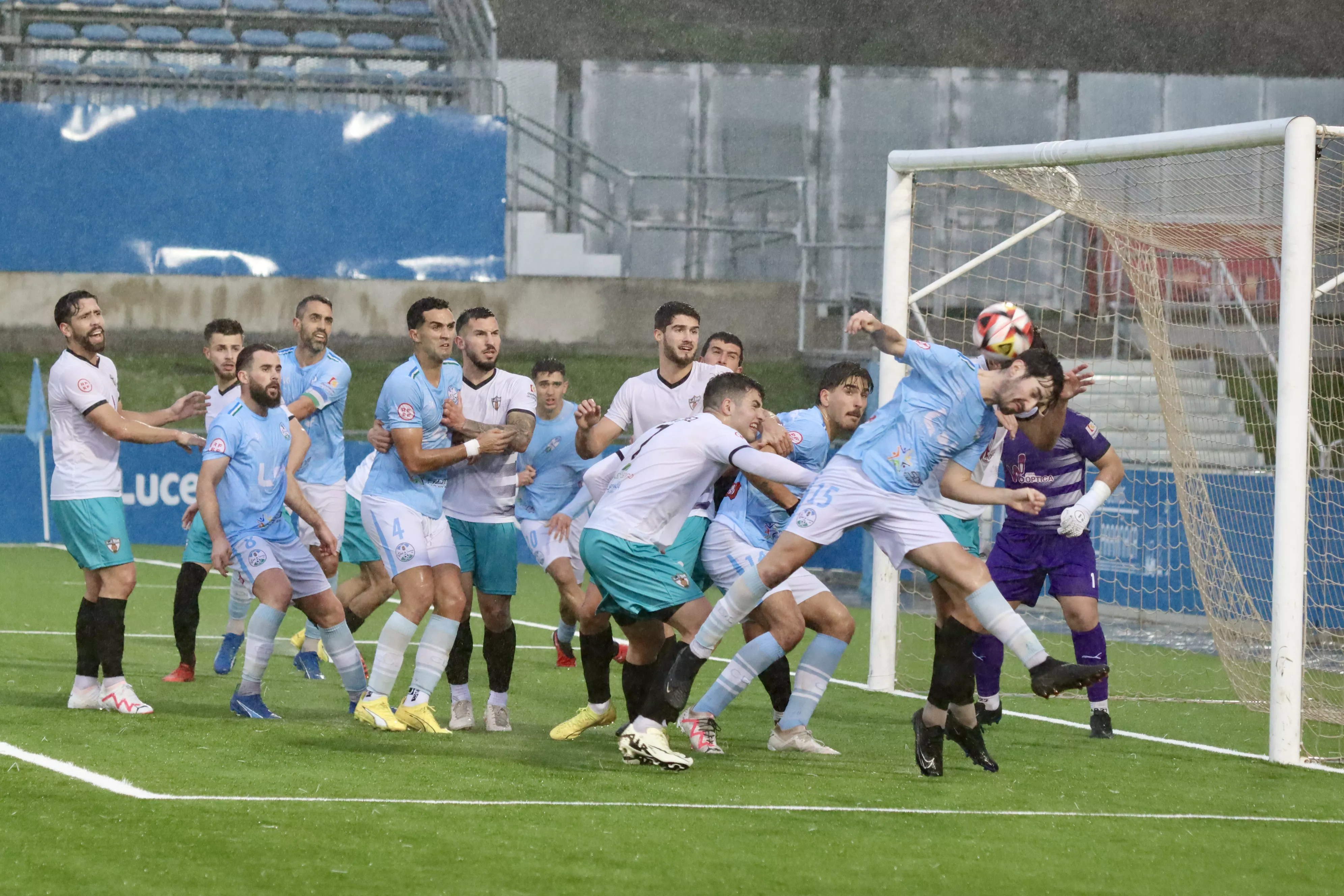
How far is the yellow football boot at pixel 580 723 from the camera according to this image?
23.5 feet

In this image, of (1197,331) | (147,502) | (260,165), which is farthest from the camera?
(260,165)

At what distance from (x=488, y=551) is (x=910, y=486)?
205 centimetres

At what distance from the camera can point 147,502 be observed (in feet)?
56.5

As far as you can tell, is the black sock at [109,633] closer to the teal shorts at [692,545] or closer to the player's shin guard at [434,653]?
the player's shin guard at [434,653]

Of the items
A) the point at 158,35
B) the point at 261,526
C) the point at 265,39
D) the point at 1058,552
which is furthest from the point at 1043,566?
the point at 158,35

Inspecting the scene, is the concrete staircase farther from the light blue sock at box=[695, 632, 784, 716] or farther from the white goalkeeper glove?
the light blue sock at box=[695, 632, 784, 716]

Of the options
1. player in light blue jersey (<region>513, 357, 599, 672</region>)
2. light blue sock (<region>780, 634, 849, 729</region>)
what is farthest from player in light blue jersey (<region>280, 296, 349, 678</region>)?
light blue sock (<region>780, 634, 849, 729</region>)

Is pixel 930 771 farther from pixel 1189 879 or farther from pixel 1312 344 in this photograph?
pixel 1312 344

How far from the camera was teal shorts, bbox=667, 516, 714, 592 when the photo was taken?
23.0 feet

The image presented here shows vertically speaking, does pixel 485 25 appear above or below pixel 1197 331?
above

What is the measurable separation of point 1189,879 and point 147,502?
14.4m

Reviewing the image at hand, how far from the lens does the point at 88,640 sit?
7.48m

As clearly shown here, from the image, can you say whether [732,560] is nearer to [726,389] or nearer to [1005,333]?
[726,389]

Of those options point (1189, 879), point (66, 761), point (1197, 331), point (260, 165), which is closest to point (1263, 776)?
point (1189, 879)
